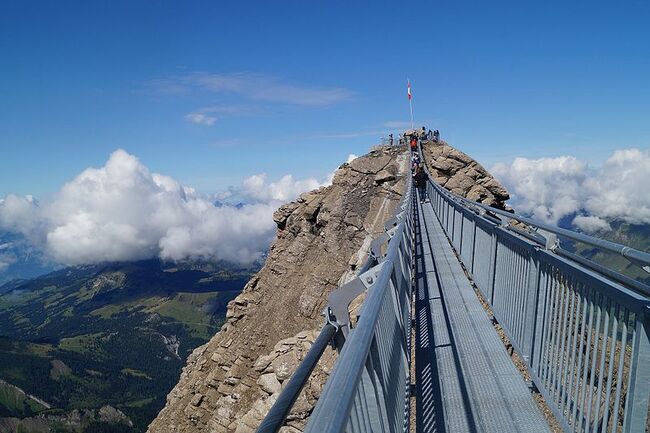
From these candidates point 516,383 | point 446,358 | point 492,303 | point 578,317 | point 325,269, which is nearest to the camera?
point 578,317

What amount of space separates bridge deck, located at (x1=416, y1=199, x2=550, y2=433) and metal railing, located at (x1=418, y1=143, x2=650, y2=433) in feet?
1.44

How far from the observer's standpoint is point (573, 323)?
4840mm

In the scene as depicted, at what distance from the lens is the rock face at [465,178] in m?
33.0

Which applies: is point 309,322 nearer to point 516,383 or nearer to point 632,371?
point 516,383

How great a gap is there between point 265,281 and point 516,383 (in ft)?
125

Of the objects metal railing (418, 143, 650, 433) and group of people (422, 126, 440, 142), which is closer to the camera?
metal railing (418, 143, 650, 433)

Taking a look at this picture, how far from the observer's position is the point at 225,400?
30203 millimetres

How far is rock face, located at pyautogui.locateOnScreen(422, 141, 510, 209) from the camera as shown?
1298 inches

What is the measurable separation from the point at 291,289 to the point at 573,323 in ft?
111

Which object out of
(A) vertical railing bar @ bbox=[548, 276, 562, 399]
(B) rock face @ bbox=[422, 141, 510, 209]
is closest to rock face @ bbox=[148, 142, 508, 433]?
(B) rock face @ bbox=[422, 141, 510, 209]

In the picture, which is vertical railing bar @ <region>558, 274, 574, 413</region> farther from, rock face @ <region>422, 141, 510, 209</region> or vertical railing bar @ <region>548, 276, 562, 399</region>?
rock face @ <region>422, 141, 510, 209</region>

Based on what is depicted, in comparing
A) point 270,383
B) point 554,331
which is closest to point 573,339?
point 554,331

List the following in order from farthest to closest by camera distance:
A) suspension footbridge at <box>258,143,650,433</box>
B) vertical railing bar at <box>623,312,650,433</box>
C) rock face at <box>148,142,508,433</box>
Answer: rock face at <box>148,142,508,433</box>, vertical railing bar at <box>623,312,650,433</box>, suspension footbridge at <box>258,143,650,433</box>

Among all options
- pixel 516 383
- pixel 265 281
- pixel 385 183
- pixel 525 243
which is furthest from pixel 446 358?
pixel 265 281
